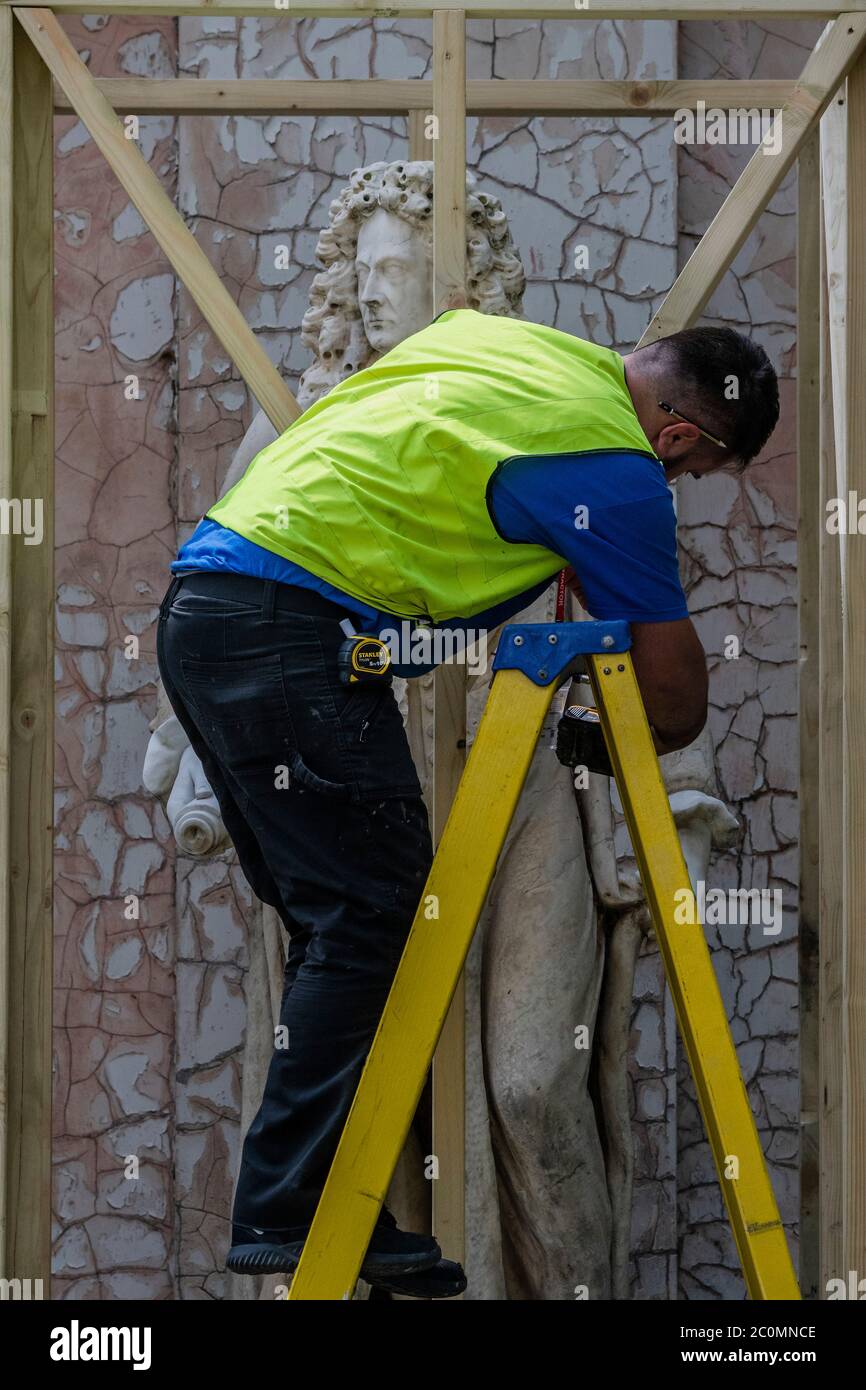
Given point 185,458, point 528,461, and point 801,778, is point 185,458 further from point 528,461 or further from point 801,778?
point 528,461

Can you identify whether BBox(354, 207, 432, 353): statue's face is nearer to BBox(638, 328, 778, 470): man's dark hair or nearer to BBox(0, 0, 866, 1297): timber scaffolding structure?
BBox(0, 0, 866, 1297): timber scaffolding structure

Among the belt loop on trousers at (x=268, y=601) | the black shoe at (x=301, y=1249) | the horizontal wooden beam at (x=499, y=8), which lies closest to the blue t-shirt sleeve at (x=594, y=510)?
the belt loop on trousers at (x=268, y=601)

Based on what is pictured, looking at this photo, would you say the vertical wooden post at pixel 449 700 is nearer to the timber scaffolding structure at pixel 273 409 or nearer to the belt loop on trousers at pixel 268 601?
the timber scaffolding structure at pixel 273 409

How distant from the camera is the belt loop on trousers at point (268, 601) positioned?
2.77 meters

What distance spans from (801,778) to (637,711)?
1232 mm

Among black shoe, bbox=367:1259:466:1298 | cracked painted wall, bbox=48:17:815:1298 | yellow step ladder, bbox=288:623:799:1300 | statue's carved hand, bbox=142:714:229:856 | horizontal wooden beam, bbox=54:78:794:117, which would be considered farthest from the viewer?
cracked painted wall, bbox=48:17:815:1298

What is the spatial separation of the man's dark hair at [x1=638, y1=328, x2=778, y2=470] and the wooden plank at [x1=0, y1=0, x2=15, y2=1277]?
102cm

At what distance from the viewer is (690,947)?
2734mm

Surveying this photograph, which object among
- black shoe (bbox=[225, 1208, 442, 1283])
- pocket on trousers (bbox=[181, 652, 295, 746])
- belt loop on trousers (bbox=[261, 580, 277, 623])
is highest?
belt loop on trousers (bbox=[261, 580, 277, 623])

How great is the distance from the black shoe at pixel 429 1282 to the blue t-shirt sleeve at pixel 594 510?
1.03 metres

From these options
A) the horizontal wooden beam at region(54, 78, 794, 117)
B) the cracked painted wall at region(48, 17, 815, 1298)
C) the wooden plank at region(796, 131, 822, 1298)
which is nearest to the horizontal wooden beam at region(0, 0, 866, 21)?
the horizontal wooden beam at region(54, 78, 794, 117)

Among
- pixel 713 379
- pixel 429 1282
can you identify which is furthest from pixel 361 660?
pixel 429 1282

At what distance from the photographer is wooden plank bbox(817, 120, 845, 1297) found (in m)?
3.42

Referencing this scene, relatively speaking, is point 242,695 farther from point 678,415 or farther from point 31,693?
point 678,415
